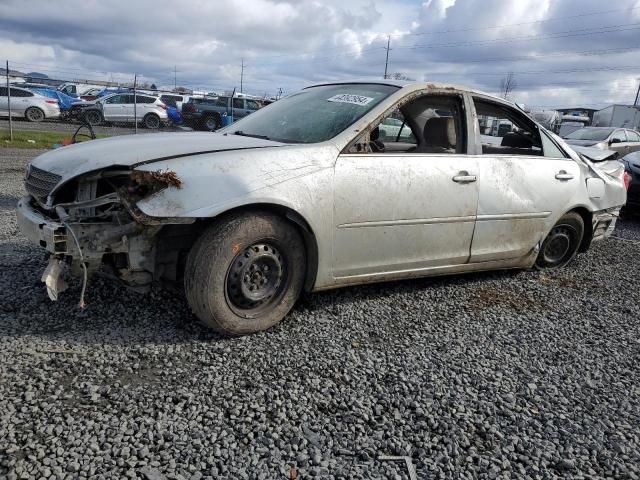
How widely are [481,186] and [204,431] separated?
2.79 metres

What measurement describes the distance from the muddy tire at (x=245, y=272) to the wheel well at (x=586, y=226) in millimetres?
3149

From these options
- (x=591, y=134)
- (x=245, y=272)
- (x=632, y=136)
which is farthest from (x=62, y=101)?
(x=245, y=272)

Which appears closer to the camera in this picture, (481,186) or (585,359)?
(585,359)

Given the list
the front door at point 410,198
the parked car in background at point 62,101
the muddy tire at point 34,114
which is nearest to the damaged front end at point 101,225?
the front door at point 410,198

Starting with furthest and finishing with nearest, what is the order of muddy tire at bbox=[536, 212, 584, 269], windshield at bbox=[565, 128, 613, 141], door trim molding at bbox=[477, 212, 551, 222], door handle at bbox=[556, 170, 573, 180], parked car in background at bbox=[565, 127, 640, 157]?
windshield at bbox=[565, 128, 613, 141] < parked car in background at bbox=[565, 127, 640, 157] < muddy tire at bbox=[536, 212, 584, 269] < door handle at bbox=[556, 170, 573, 180] < door trim molding at bbox=[477, 212, 551, 222]

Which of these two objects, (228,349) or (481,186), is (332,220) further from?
(481,186)

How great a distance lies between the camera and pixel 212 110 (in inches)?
920

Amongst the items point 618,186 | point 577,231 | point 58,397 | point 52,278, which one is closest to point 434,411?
point 58,397

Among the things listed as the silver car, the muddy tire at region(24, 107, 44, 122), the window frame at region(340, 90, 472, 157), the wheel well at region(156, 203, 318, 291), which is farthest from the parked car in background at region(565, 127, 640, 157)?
the muddy tire at region(24, 107, 44, 122)

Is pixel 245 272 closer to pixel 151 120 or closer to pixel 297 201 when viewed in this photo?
pixel 297 201

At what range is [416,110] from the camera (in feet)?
13.6

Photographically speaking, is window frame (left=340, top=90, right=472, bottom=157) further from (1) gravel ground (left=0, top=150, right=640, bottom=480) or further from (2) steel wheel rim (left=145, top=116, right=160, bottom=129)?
(2) steel wheel rim (left=145, top=116, right=160, bottom=129)

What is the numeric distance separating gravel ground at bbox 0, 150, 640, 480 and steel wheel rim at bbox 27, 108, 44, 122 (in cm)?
2168

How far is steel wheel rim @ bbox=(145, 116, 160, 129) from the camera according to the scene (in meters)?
23.3
